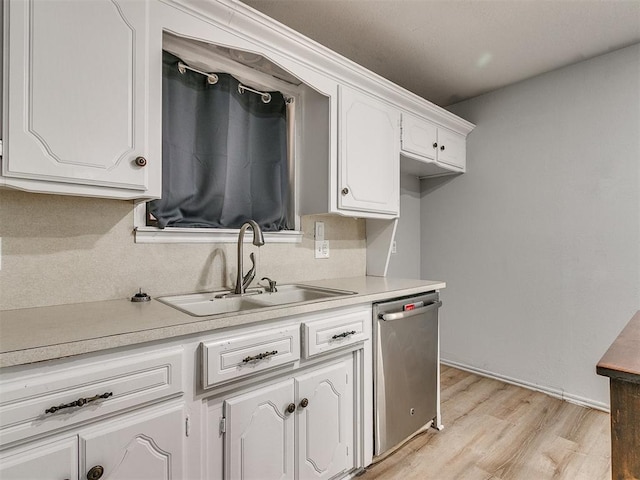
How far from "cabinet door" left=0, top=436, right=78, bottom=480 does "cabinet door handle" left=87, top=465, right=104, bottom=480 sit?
0.10 ft

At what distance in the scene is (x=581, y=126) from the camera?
97.9 inches

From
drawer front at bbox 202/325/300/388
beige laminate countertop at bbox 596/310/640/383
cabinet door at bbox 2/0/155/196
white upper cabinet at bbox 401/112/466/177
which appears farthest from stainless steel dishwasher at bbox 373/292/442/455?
cabinet door at bbox 2/0/155/196

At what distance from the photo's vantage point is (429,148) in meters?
2.61

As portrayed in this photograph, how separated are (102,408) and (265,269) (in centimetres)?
111

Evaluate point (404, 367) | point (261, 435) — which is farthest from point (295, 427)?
point (404, 367)

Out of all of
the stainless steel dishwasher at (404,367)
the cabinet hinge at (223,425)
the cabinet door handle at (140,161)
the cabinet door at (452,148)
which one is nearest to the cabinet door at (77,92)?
the cabinet door handle at (140,161)

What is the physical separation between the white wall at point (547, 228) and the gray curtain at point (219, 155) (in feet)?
5.97

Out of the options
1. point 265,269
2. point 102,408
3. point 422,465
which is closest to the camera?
point 102,408

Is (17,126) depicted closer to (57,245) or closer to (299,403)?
(57,245)

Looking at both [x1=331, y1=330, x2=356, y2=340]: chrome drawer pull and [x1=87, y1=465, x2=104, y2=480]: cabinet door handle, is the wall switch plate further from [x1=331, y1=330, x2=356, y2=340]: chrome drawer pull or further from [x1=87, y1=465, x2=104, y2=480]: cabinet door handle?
[x1=87, y1=465, x2=104, y2=480]: cabinet door handle

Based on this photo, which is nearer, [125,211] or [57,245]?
[57,245]

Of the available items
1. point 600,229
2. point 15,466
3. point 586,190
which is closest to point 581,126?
point 586,190

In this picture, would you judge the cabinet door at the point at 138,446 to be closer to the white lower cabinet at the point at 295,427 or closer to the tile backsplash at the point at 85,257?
the white lower cabinet at the point at 295,427

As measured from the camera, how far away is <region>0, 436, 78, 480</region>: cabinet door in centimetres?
84
